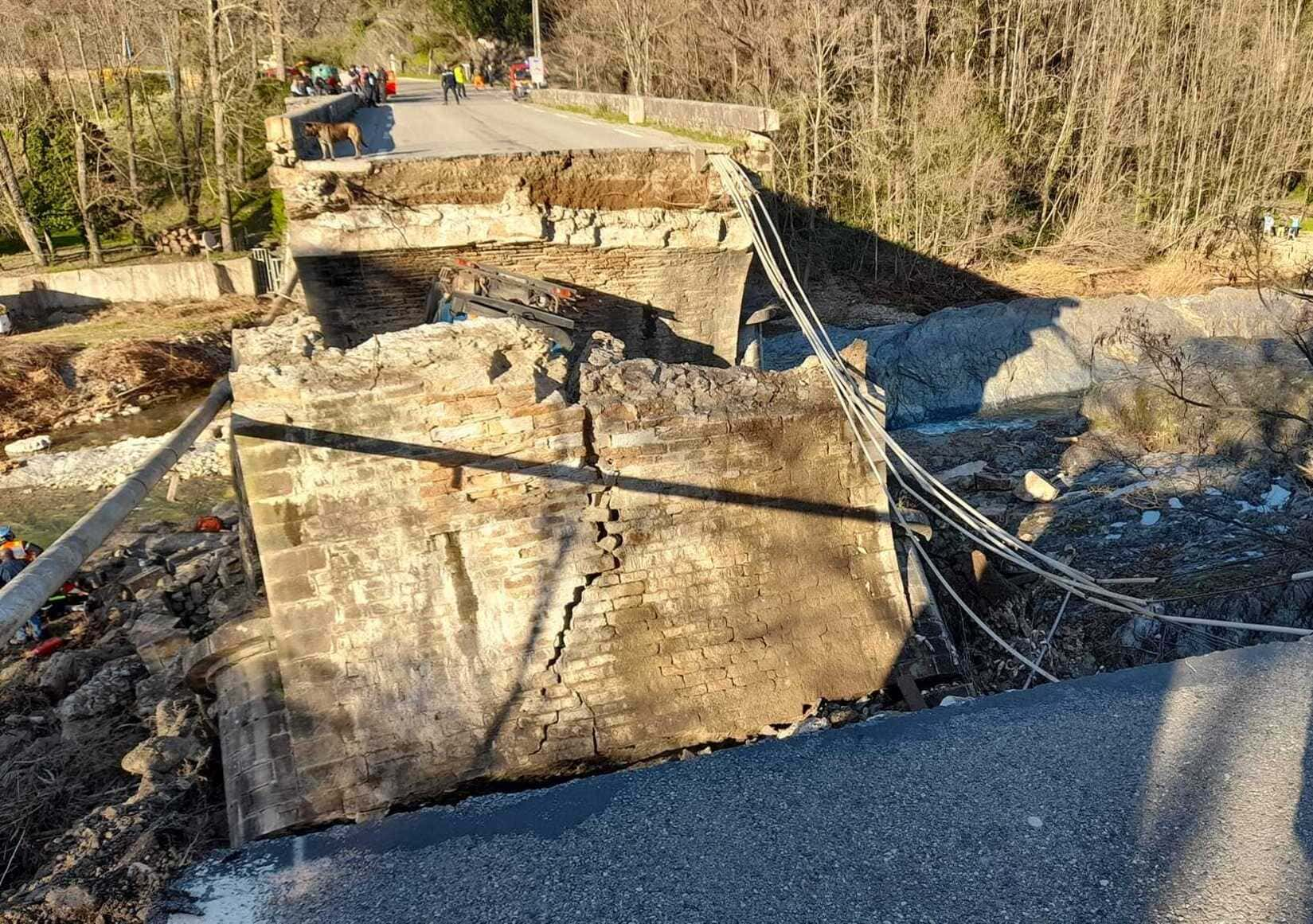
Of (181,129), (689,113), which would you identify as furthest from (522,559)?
(181,129)

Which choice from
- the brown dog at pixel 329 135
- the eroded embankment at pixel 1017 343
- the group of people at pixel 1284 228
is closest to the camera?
the brown dog at pixel 329 135

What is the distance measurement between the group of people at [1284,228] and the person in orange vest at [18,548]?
82.0ft

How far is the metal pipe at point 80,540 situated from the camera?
271 centimetres

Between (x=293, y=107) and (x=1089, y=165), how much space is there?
19586mm

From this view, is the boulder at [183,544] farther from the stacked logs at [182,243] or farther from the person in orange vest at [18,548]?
the stacked logs at [182,243]

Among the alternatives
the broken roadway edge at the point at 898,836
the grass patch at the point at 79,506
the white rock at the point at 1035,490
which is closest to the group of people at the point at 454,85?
the grass patch at the point at 79,506

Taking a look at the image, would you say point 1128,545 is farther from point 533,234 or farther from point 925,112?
point 925,112

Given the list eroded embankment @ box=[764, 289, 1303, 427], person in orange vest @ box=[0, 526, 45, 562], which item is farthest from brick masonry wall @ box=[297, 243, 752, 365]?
eroded embankment @ box=[764, 289, 1303, 427]

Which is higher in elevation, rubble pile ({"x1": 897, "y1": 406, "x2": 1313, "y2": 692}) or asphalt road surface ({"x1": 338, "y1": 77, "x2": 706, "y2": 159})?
asphalt road surface ({"x1": 338, "y1": 77, "x2": 706, "y2": 159})

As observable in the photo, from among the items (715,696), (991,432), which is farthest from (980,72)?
(715,696)

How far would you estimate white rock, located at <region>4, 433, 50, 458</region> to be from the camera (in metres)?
13.3

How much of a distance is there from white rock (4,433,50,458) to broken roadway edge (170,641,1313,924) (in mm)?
13140

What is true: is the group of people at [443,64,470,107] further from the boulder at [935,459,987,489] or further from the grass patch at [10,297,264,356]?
the boulder at [935,459,987,489]

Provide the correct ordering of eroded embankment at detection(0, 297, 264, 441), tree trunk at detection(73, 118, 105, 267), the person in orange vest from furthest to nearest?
tree trunk at detection(73, 118, 105, 267) → eroded embankment at detection(0, 297, 264, 441) → the person in orange vest
